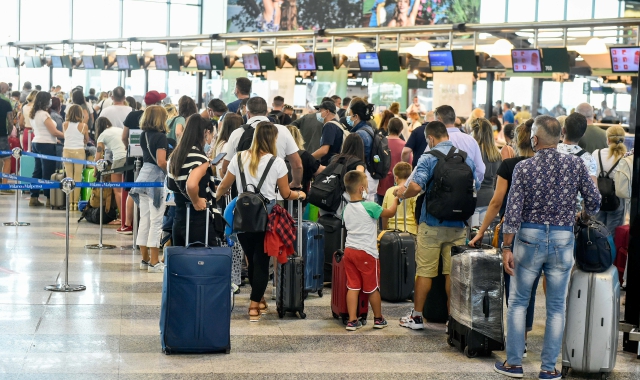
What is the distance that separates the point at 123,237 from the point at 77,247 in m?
1.01

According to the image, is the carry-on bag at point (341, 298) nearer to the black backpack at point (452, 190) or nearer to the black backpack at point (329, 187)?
the black backpack at point (329, 187)

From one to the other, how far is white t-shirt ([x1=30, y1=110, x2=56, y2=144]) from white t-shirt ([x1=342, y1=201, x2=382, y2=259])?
8281mm

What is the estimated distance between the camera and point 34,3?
32.5 meters

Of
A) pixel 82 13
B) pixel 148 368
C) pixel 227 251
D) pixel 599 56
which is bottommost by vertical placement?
pixel 148 368

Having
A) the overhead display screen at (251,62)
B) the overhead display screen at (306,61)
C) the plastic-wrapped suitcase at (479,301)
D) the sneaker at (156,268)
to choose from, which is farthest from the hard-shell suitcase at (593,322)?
the overhead display screen at (251,62)

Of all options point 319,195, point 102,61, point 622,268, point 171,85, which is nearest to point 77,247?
point 319,195

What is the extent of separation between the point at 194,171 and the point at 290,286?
124 cm

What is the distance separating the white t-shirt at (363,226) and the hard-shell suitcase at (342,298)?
1.11 ft

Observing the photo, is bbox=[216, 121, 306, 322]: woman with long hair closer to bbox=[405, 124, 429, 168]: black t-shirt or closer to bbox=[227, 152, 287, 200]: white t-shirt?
bbox=[227, 152, 287, 200]: white t-shirt

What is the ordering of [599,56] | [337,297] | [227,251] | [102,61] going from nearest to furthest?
[227,251] < [337,297] < [599,56] < [102,61]

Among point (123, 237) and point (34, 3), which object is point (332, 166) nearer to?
point (123, 237)

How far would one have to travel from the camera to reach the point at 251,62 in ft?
70.5

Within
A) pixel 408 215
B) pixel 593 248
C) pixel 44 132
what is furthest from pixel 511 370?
pixel 44 132

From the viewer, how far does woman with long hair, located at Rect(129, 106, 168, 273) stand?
851 cm
